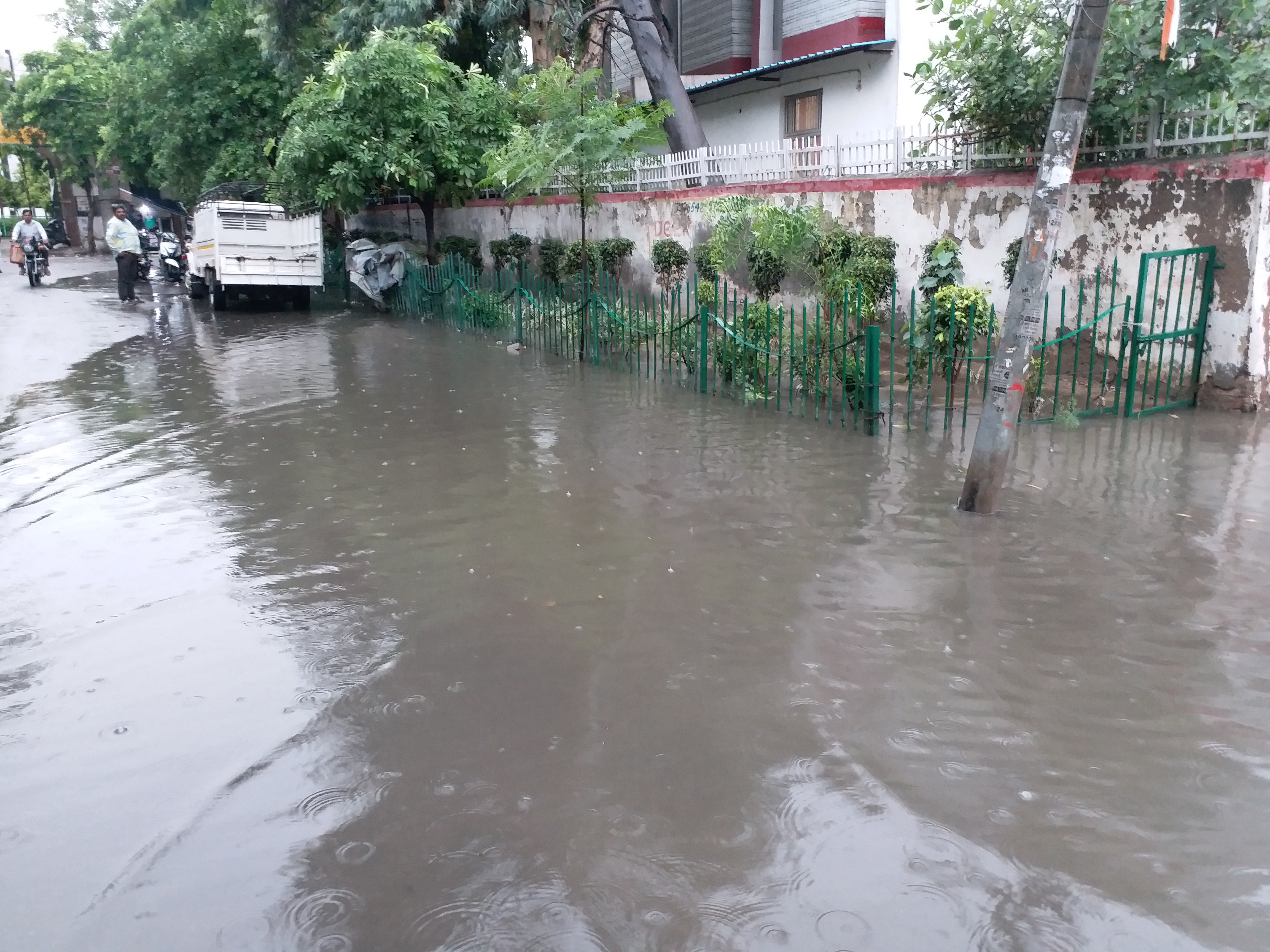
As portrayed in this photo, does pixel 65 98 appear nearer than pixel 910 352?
No

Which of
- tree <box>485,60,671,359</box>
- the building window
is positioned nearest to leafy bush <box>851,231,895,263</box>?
tree <box>485,60,671,359</box>

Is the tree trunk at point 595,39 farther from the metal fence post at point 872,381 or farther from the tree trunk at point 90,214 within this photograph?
the tree trunk at point 90,214

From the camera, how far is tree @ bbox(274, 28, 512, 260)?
16.8 metres

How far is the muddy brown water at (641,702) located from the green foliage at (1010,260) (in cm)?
247

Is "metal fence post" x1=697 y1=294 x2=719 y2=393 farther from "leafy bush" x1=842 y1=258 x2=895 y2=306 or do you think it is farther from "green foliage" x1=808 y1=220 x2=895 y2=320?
"leafy bush" x1=842 y1=258 x2=895 y2=306

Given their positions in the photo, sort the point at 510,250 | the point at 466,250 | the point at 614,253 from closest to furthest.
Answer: the point at 614,253 < the point at 510,250 < the point at 466,250

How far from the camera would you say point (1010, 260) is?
999cm

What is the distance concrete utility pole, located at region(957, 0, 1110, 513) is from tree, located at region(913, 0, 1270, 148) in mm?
2459

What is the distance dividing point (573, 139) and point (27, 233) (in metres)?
17.1

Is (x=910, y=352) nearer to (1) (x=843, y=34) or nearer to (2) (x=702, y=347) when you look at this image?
(2) (x=702, y=347)

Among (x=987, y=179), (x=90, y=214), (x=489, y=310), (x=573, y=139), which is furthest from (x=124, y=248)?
(x=90, y=214)

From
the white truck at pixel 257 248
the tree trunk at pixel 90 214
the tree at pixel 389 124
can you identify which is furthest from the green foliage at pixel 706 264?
the tree trunk at pixel 90 214

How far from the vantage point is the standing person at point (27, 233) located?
74.9ft

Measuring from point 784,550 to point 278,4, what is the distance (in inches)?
799
